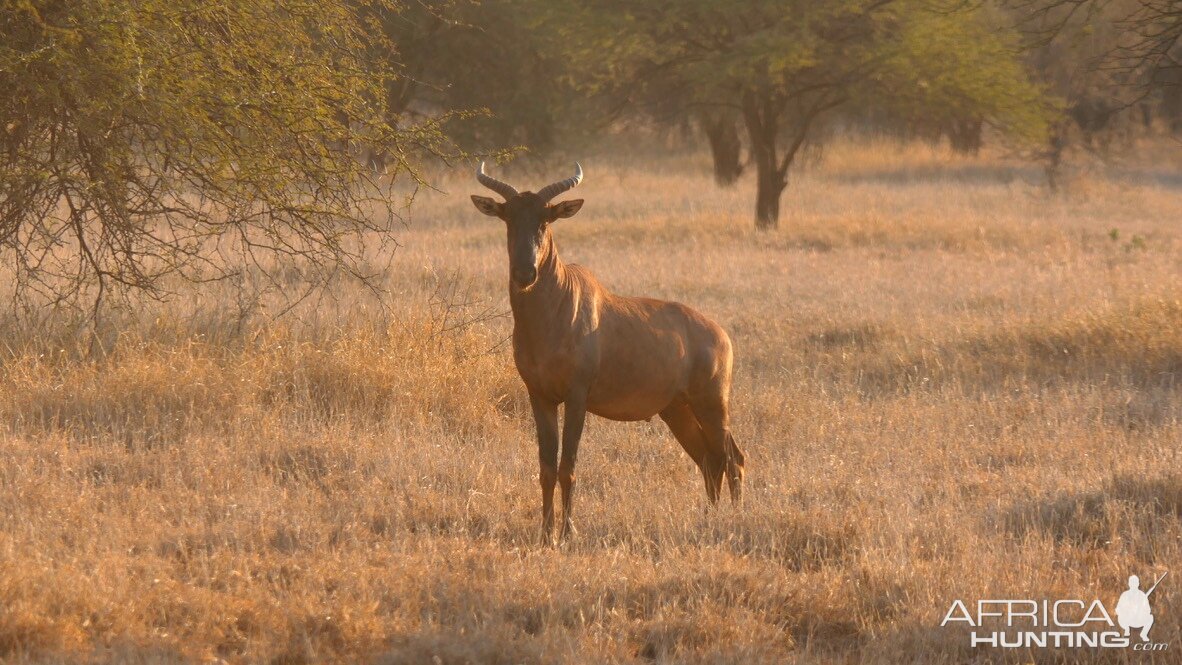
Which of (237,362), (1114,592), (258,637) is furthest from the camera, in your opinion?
(237,362)

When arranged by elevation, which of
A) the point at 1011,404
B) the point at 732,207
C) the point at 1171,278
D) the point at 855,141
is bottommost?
the point at 1011,404

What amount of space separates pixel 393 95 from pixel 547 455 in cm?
1991

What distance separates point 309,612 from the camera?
5.16 metres

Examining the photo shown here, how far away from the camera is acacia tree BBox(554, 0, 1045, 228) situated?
20359mm

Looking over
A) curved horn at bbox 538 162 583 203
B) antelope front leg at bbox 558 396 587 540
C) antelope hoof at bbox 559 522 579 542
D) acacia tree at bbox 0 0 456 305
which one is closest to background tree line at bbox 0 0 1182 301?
acacia tree at bbox 0 0 456 305

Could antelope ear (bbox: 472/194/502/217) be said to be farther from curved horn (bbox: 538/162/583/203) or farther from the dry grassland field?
the dry grassland field

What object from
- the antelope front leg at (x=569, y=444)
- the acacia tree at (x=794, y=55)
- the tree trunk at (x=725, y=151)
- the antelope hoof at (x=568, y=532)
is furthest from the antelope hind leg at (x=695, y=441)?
the tree trunk at (x=725, y=151)

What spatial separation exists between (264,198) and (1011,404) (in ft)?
18.3

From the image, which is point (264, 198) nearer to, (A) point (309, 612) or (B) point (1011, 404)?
(A) point (309, 612)

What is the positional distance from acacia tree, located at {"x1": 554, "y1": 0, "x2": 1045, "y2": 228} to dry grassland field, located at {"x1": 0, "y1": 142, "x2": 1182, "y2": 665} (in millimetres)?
6539

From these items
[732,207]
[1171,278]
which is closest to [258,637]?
[1171,278]

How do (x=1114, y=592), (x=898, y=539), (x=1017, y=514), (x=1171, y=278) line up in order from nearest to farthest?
(x=1114, y=592) < (x=898, y=539) < (x=1017, y=514) < (x=1171, y=278)

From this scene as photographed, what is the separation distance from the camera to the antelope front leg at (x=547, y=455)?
6.65 meters

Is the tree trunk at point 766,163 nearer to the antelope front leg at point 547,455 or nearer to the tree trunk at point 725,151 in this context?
the tree trunk at point 725,151
